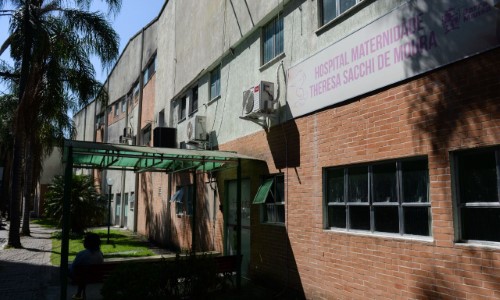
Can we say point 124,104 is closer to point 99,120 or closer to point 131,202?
point 131,202

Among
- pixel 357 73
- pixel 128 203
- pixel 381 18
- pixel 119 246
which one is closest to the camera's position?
pixel 381 18

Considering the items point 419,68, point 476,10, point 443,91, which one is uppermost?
point 476,10

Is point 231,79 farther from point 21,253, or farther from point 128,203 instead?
point 128,203

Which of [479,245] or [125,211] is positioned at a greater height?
[479,245]

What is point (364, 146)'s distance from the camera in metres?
6.86

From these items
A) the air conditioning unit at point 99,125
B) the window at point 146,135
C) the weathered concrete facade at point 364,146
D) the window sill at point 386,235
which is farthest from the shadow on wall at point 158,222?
the air conditioning unit at point 99,125

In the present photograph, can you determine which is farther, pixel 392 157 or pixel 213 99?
pixel 213 99

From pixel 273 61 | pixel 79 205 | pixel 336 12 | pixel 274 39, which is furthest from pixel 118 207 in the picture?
pixel 336 12

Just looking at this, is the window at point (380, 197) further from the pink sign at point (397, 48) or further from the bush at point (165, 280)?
the bush at point (165, 280)

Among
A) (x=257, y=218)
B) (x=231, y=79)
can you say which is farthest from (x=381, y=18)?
(x=231, y=79)

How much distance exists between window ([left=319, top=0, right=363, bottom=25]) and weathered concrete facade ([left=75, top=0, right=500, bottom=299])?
0.05 m

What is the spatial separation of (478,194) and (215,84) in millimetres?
9898

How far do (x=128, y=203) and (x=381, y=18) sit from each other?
23.5 meters

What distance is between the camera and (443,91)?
5559 millimetres
